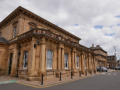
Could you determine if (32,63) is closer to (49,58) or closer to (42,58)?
(42,58)

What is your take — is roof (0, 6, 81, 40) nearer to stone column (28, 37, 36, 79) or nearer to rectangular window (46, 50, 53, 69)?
stone column (28, 37, 36, 79)

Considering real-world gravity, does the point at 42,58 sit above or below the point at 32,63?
above

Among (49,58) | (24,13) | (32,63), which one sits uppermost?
(24,13)

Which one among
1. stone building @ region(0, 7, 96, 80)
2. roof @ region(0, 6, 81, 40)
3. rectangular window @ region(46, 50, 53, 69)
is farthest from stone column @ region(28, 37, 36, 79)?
roof @ region(0, 6, 81, 40)

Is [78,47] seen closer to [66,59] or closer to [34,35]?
[66,59]

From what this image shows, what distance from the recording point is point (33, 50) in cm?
1223

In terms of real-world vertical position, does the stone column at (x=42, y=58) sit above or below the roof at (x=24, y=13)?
below

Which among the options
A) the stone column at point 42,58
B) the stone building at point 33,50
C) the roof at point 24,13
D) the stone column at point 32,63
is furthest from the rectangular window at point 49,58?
the roof at point 24,13

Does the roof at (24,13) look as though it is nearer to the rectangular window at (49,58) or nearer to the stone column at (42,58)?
the stone column at (42,58)

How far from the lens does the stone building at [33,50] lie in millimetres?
12292

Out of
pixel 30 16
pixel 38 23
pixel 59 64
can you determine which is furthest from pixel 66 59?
pixel 30 16

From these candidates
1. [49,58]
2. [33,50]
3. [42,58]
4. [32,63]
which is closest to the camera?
[32,63]

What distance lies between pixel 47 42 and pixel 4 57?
8.87 metres

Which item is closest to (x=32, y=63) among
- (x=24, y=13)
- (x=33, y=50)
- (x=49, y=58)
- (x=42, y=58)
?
(x=42, y=58)
